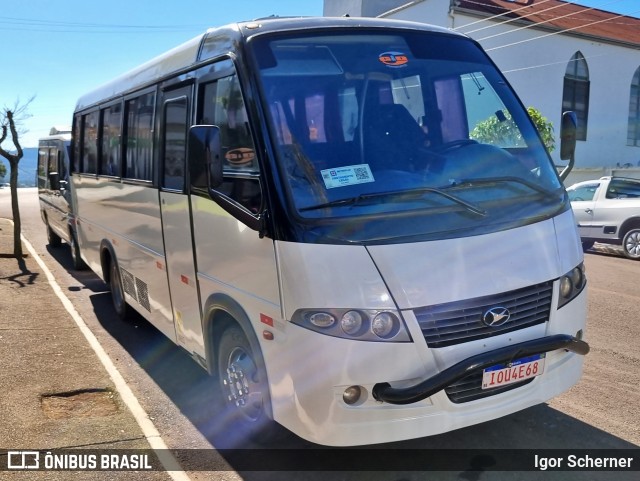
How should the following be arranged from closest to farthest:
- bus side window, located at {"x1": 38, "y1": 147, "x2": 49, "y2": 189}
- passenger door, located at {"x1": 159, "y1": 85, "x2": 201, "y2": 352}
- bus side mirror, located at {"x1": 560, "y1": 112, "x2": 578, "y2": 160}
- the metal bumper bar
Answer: the metal bumper bar → bus side mirror, located at {"x1": 560, "y1": 112, "x2": 578, "y2": 160} → passenger door, located at {"x1": 159, "y1": 85, "x2": 201, "y2": 352} → bus side window, located at {"x1": 38, "y1": 147, "x2": 49, "y2": 189}

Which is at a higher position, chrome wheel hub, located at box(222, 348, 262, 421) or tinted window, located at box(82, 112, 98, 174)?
tinted window, located at box(82, 112, 98, 174)

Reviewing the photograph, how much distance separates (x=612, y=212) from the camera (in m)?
12.8

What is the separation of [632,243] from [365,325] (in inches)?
440

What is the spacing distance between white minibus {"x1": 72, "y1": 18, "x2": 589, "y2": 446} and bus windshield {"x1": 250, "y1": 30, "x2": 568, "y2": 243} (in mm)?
13

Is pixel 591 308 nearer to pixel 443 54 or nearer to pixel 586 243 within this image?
pixel 443 54

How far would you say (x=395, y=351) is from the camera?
313cm

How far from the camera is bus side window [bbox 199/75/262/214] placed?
3645mm

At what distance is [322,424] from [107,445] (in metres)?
1.89

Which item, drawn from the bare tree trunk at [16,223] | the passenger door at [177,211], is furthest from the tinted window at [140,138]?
the bare tree trunk at [16,223]

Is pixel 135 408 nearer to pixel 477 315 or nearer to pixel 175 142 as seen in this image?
pixel 175 142

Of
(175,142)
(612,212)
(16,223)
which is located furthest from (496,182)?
(16,223)

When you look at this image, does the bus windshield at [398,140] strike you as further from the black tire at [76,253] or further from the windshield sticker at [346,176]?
the black tire at [76,253]

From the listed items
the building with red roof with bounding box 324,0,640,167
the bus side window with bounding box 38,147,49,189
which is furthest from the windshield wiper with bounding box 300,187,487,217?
the building with red roof with bounding box 324,0,640,167

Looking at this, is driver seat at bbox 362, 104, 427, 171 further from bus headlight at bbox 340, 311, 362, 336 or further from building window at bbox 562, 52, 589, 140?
building window at bbox 562, 52, 589, 140
